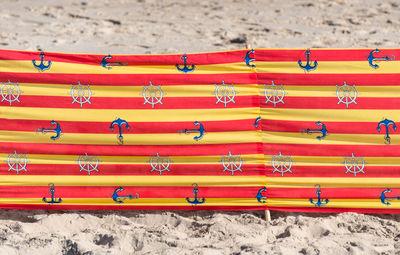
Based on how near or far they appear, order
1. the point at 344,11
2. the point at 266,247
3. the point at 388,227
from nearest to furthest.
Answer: the point at 266,247, the point at 388,227, the point at 344,11

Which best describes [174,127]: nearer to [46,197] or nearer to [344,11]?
[46,197]

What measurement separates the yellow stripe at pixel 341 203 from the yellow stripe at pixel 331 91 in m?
0.78

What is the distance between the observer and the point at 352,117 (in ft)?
13.3

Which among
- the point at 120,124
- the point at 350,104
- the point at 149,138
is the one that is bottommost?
the point at 149,138

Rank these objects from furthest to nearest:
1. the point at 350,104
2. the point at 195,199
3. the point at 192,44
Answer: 1. the point at 192,44
2. the point at 195,199
3. the point at 350,104

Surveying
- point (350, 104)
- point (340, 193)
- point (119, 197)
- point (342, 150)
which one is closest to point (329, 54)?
point (350, 104)

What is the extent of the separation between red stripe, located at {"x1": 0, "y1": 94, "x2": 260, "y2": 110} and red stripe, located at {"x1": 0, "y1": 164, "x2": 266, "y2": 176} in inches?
16.3

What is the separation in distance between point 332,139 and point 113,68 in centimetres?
170

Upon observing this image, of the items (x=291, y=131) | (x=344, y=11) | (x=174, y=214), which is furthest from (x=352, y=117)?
(x=344, y=11)

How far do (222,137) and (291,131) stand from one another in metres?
0.51

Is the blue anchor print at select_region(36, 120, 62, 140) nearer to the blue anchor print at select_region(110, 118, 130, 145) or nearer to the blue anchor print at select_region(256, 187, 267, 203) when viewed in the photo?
the blue anchor print at select_region(110, 118, 130, 145)

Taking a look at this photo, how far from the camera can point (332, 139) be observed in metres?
4.07

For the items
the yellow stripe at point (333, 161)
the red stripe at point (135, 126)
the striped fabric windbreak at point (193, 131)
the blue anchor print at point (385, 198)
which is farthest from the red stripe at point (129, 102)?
the blue anchor print at point (385, 198)

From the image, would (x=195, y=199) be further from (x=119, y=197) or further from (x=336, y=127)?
(x=336, y=127)
